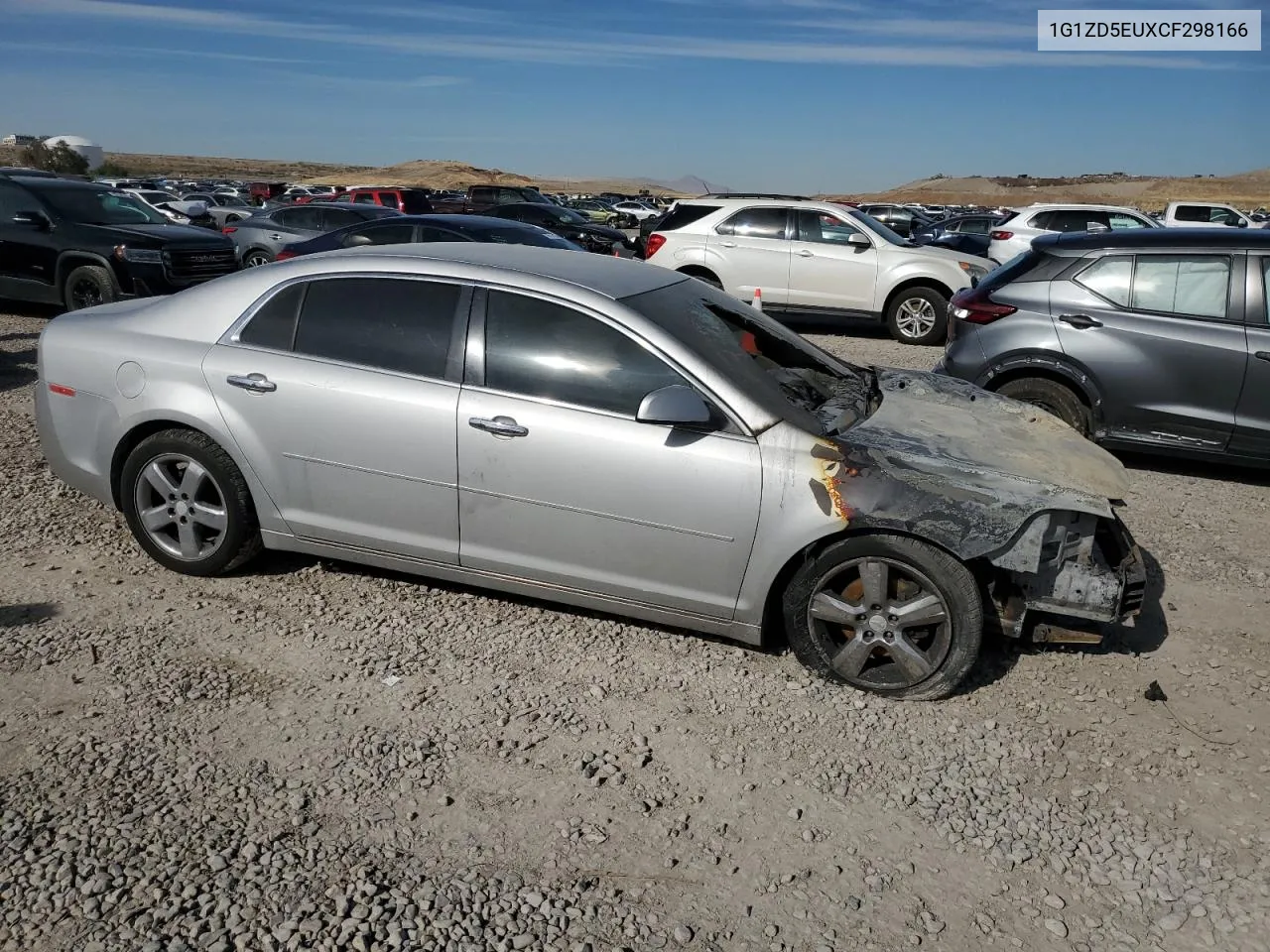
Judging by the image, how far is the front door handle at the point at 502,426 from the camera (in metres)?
4.03

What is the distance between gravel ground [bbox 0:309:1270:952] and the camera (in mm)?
2783

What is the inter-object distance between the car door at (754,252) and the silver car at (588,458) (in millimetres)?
8322

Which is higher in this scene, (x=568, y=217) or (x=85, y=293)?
(x=568, y=217)

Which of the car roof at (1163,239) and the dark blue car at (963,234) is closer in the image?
the car roof at (1163,239)

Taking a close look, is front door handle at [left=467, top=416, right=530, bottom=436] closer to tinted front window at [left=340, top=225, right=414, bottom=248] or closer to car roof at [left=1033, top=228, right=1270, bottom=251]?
car roof at [left=1033, top=228, right=1270, bottom=251]

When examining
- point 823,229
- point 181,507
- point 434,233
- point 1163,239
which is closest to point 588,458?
point 181,507

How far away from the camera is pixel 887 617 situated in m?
3.87

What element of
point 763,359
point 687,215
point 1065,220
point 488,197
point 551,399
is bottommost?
point 551,399

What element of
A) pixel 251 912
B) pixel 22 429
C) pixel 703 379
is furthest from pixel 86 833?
pixel 22 429

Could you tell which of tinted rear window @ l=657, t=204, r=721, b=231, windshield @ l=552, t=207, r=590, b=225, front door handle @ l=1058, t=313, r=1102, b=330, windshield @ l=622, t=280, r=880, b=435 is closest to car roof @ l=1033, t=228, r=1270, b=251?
front door handle @ l=1058, t=313, r=1102, b=330

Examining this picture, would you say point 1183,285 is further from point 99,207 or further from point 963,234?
point 963,234

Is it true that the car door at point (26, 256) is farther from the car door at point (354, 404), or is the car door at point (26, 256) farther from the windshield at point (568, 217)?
the windshield at point (568, 217)

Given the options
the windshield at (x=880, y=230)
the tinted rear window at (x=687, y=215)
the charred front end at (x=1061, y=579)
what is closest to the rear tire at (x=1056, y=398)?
the charred front end at (x=1061, y=579)

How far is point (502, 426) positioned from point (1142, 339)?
468cm
